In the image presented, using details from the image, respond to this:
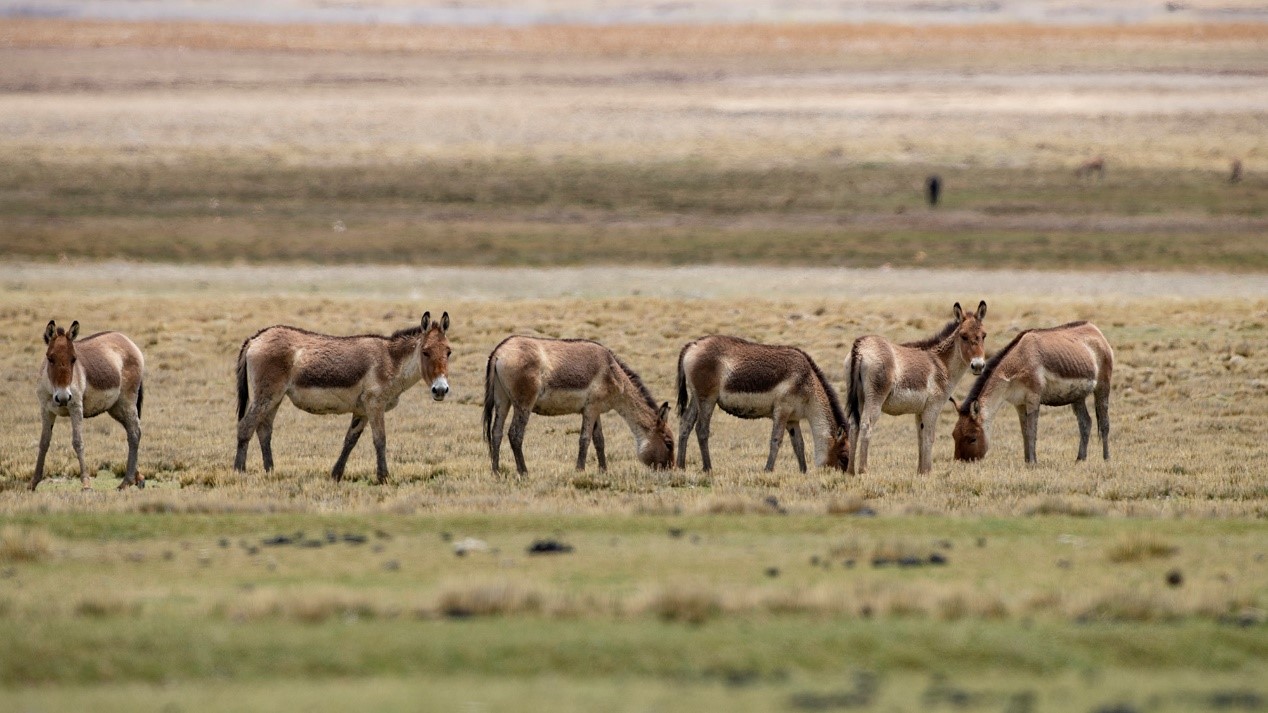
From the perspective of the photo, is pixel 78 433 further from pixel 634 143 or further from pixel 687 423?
pixel 634 143

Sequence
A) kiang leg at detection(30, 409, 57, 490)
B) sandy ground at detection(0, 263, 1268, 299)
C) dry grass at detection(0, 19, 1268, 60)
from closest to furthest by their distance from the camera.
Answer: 1. kiang leg at detection(30, 409, 57, 490)
2. sandy ground at detection(0, 263, 1268, 299)
3. dry grass at detection(0, 19, 1268, 60)

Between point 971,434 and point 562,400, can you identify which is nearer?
point 562,400

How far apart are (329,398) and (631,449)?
15.0 feet

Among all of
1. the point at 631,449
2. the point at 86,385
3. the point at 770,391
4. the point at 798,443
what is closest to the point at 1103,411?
the point at 798,443

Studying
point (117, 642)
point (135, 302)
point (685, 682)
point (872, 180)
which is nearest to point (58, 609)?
point (117, 642)

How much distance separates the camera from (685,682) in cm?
1002

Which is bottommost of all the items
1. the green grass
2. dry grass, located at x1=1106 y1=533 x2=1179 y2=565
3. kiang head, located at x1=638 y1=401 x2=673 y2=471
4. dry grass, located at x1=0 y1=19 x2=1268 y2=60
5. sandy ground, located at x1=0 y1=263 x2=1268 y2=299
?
the green grass

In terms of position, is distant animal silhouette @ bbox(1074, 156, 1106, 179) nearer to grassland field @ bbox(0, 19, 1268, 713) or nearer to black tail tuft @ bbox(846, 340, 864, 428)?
Result: grassland field @ bbox(0, 19, 1268, 713)

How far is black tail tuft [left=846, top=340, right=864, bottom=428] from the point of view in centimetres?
1962

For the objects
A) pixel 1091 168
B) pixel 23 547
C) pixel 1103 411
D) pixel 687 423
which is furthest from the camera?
pixel 1091 168

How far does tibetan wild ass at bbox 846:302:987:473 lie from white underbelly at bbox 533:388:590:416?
3033 mm

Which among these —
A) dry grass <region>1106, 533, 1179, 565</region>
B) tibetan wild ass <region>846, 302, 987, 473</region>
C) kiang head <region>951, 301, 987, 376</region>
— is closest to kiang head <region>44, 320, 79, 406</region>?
tibetan wild ass <region>846, 302, 987, 473</region>

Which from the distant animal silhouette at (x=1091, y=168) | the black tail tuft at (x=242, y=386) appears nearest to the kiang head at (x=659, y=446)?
the black tail tuft at (x=242, y=386)

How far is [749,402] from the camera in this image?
1977 centimetres
